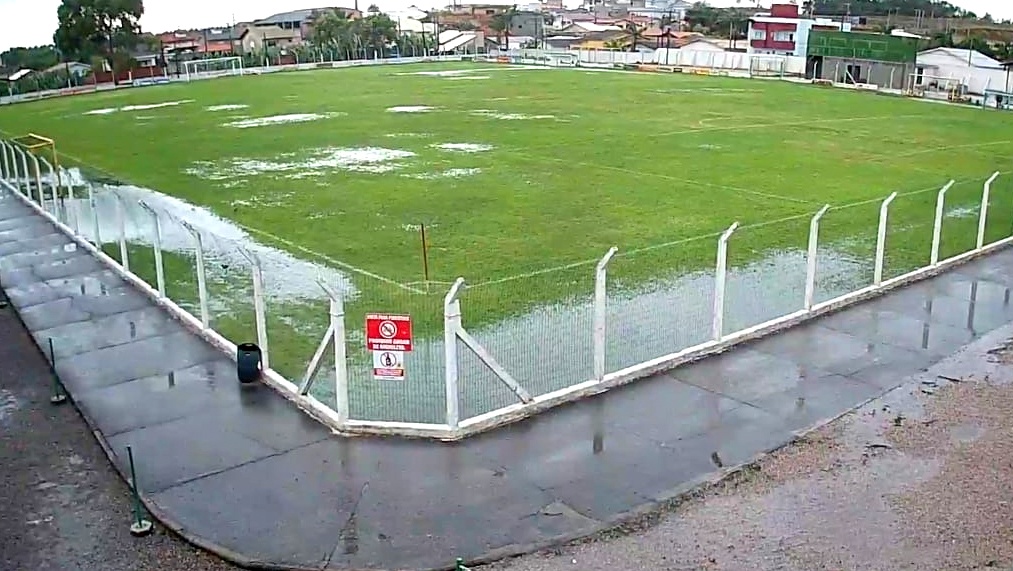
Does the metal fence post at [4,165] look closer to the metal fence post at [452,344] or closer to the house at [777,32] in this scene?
the metal fence post at [452,344]

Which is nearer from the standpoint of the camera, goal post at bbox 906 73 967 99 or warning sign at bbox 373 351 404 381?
warning sign at bbox 373 351 404 381

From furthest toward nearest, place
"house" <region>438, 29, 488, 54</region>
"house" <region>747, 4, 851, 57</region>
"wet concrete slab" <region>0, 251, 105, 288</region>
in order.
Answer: "house" <region>438, 29, 488, 54</region>, "house" <region>747, 4, 851, 57</region>, "wet concrete slab" <region>0, 251, 105, 288</region>

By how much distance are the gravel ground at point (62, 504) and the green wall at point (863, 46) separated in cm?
5785

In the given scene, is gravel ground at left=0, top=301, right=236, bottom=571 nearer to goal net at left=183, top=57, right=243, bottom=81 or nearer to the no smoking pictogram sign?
the no smoking pictogram sign

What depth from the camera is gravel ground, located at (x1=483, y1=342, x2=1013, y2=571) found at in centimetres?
722

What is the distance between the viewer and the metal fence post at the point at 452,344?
29.8ft

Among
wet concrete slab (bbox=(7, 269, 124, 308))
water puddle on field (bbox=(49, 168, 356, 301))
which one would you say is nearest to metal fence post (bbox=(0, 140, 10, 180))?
water puddle on field (bbox=(49, 168, 356, 301))

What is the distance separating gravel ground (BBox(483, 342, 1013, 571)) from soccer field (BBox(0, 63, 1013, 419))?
289cm

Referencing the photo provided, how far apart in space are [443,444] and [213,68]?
79.2 m

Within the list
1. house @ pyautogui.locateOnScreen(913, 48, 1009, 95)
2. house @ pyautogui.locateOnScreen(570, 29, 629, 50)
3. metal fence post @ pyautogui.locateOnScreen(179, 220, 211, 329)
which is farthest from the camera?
house @ pyautogui.locateOnScreen(570, 29, 629, 50)

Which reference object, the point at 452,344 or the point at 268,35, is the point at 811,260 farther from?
the point at 268,35

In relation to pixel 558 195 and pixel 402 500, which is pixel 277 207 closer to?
pixel 558 195

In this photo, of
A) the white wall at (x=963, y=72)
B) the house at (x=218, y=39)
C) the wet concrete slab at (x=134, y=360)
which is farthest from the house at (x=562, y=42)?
the wet concrete slab at (x=134, y=360)

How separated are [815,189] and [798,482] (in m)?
16.5
